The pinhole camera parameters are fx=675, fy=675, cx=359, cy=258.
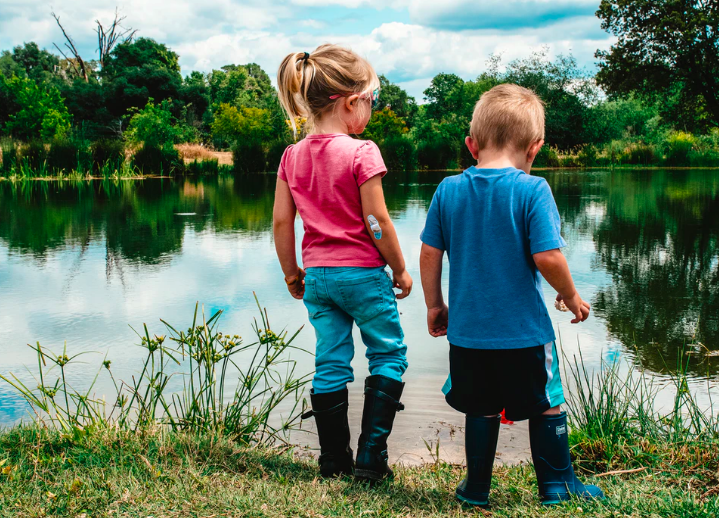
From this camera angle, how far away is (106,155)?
20312 mm

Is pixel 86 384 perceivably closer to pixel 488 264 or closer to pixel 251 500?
pixel 251 500

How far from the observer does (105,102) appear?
37844 millimetres

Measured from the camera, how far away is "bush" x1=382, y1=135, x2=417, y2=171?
26703 millimetres

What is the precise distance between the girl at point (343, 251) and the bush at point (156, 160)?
20103 mm

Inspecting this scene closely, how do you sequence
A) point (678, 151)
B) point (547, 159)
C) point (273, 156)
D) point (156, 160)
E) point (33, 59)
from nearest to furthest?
point (156, 160) → point (273, 156) → point (678, 151) → point (547, 159) → point (33, 59)

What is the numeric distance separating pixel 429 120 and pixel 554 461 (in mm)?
30872

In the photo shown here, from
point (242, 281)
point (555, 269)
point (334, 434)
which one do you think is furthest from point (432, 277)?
point (242, 281)

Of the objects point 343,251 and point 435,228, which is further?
point 343,251

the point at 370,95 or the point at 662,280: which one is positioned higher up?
the point at 370,95

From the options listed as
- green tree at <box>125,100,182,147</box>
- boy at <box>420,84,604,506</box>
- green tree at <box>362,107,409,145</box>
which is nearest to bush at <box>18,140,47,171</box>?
green tree at <box>125,100,182,147</box>

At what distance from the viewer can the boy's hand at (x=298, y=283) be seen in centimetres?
251

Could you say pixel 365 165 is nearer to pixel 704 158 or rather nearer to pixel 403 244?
pixel 403 244

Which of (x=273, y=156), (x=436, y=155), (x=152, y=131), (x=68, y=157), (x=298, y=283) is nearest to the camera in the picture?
(x=298, y=283)

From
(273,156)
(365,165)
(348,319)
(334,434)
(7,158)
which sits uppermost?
(273,156)
